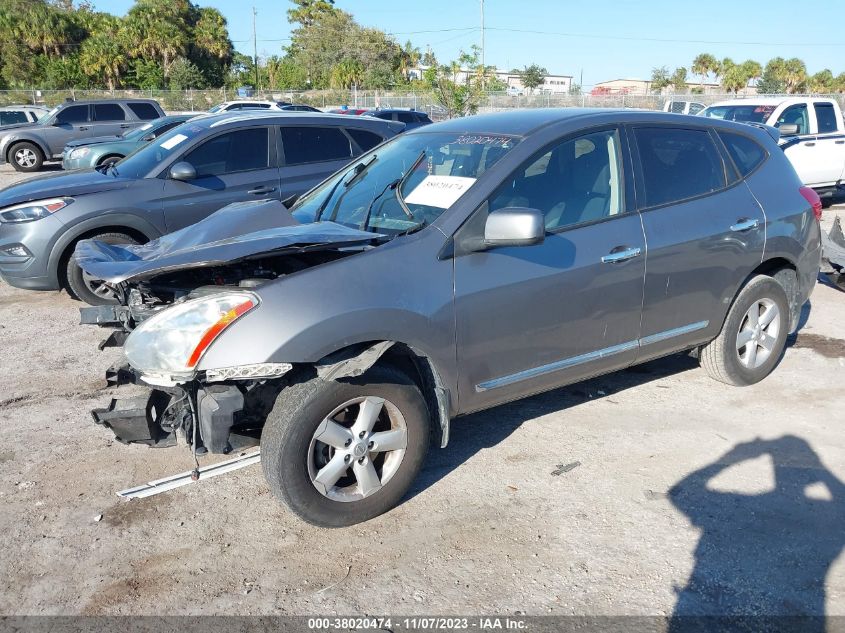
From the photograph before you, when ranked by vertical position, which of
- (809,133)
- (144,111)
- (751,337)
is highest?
(144,111)

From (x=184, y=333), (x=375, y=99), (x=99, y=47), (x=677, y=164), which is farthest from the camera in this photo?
(x=99, y=47)

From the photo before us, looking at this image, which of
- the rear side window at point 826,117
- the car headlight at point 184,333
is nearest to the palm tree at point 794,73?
the rear side window at point 826,117

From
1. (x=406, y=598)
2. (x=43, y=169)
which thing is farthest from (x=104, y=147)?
(x=406, y=598)

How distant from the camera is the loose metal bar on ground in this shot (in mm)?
3631

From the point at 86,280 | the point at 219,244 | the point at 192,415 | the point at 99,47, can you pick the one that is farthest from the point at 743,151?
the point at 99,47

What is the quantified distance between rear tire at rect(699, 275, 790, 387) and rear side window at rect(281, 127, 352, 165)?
14.7 feet

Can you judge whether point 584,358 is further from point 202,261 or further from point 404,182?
point 202,261

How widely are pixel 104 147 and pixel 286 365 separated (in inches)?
520

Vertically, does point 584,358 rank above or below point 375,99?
below

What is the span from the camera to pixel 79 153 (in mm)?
14742

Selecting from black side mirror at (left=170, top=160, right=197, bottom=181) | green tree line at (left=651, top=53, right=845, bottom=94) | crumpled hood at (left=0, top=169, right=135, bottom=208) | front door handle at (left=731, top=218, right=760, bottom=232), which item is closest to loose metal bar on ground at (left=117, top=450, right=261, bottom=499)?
front door handle at (left=731, top=218, right=760, bottom=232)

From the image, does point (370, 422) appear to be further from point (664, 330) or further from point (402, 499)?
point (664, 330)

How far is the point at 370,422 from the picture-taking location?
3322 millimetres

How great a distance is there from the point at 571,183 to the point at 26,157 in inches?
774
